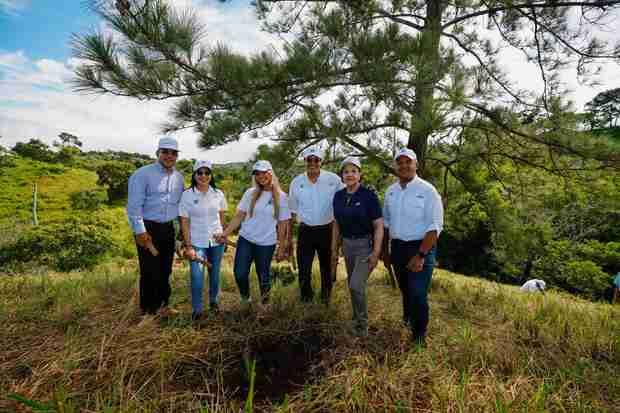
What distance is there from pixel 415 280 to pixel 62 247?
845 centimetres

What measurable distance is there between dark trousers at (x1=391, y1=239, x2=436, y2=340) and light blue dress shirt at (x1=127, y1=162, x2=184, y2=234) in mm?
1765

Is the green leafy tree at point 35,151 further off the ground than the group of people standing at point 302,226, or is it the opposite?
the green leafy tree at point 35,151

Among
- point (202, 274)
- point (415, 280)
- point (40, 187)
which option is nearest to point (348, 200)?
point (415, 280)

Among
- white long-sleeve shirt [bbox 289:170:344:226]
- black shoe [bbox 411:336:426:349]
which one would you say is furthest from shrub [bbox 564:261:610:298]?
white long-sleeve shirt [bbox 289:170:344:226]

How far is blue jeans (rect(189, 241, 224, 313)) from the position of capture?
97.3 inches

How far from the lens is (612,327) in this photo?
2.79 meters

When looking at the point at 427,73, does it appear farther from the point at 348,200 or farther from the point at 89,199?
the point at 89,199

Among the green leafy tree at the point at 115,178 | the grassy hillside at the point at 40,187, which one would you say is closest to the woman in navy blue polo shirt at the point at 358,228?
the grassy hillside at the point at 40,187

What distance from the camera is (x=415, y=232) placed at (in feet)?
7.23

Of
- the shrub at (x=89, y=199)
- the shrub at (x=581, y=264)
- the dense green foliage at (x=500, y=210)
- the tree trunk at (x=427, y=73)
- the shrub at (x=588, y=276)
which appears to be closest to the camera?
the tree trunk at (x=427, y=73)

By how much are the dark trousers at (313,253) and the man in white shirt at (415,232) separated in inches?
21.8

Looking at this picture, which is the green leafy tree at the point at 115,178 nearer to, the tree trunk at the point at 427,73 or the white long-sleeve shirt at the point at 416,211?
the tree trunk at the point at 427,73

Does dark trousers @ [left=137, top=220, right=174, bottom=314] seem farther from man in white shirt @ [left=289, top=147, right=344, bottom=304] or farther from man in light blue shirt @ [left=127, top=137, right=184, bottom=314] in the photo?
man in white shirt @ [left=289, top=147, right=344, bottom=304]

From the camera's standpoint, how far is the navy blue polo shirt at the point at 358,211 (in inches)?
89.4
